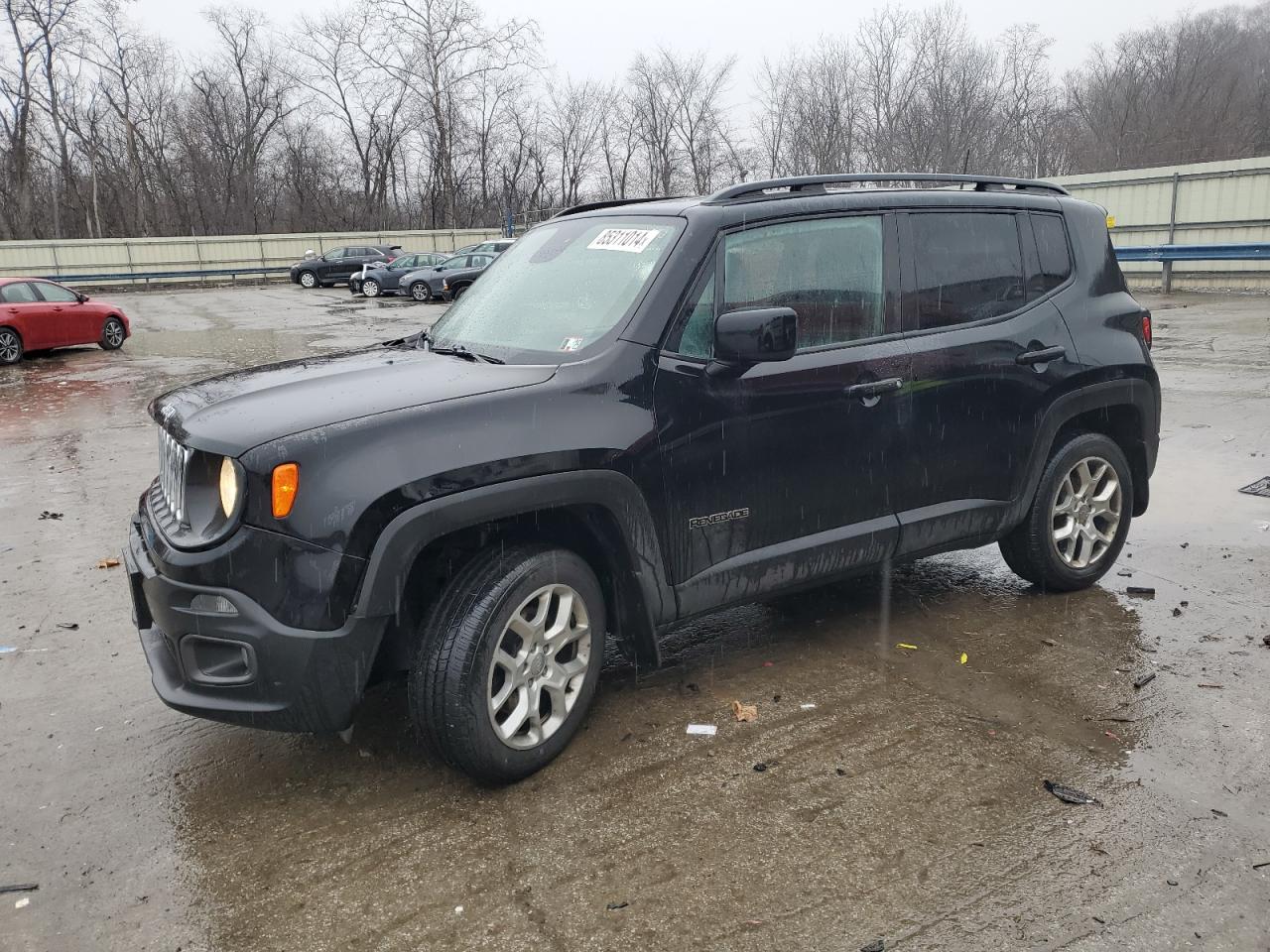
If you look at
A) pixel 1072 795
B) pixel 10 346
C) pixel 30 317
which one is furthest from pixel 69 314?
pixel 1072 795

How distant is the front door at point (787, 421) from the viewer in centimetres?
365

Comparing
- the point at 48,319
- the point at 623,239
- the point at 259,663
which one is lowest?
the point at 259,663

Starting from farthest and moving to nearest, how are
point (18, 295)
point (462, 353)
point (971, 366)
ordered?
point (18, 295) → point (971, 366) → point (462, 353)

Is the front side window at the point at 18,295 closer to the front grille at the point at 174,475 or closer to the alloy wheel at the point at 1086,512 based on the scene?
the front grille at the point at 174,475

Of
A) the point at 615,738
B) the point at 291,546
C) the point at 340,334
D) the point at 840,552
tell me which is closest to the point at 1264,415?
the point at 840,552

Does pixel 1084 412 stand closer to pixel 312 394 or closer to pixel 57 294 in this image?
pixel 312 394

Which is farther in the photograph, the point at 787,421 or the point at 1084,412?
the point at 1084,412

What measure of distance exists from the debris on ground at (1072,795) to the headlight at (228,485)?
2.78 meters

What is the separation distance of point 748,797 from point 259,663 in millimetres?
1612

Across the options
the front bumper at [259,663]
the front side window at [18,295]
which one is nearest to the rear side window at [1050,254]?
the front bumper at [259,663]

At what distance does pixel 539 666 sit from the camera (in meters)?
3.39

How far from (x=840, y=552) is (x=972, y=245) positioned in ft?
5.17

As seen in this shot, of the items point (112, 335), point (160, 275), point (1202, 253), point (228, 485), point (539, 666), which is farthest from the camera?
point (160, 275)

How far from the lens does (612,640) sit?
4668 mm
